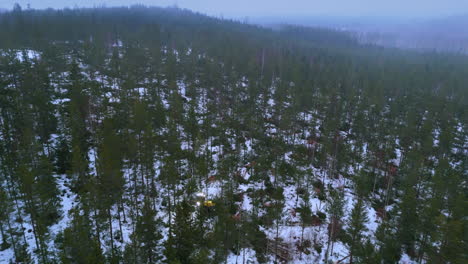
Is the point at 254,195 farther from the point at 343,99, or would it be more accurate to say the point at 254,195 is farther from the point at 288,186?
the point at 343,99

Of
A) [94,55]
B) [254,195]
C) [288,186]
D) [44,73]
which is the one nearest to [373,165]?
[288,186]

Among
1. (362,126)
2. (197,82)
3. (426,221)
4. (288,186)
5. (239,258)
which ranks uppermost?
(197,82)

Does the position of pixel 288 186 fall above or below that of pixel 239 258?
above

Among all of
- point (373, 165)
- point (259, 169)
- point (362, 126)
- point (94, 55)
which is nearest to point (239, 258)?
point (259, 169)

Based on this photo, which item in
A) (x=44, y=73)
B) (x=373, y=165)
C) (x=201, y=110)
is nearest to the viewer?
(x=373, y=165)

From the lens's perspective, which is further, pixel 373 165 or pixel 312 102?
pixel 312 102

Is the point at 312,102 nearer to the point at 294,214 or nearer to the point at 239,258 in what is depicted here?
the point at 294,214

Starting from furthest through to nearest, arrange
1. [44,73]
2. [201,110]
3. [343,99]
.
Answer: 1. [343,99]
2. [201,110]
3. [44,73]
